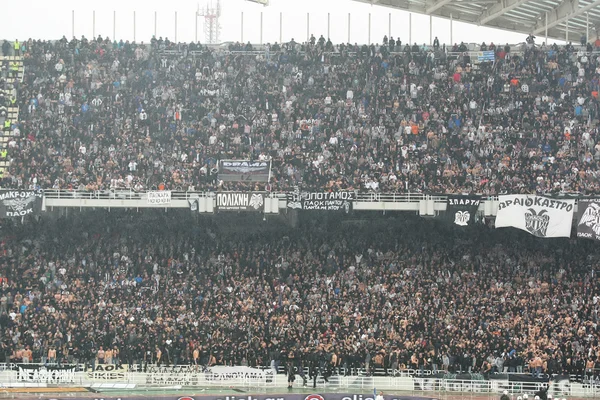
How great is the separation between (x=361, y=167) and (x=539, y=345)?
11.3 m

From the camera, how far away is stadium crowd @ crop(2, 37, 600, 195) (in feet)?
140

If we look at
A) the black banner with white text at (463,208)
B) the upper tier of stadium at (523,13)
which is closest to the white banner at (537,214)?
the black banner with white text at (463,208)

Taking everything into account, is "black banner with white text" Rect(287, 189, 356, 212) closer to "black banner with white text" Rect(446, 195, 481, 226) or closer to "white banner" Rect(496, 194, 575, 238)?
"black banner with white text" Rect(446, 195, 481, 226)

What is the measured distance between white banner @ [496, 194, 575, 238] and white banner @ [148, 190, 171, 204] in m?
12.6

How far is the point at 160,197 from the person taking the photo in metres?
41.4

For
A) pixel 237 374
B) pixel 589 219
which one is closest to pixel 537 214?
pixel 589 219

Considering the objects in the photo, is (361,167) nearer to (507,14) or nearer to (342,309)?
(342,309)

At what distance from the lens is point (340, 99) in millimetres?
47062

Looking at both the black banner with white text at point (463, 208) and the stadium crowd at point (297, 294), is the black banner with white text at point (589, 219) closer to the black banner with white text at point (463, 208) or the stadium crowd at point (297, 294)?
the stadium crowd at point (297, 294)

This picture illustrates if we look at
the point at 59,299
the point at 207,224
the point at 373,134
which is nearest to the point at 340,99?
the point at 373,134

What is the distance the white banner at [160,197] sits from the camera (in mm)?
41375

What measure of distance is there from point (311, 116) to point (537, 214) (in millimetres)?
11464

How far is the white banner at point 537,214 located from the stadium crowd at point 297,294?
6.33 feet

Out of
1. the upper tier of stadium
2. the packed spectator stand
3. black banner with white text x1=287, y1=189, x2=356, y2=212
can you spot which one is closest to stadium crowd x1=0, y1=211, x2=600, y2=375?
the packed spectator stand
